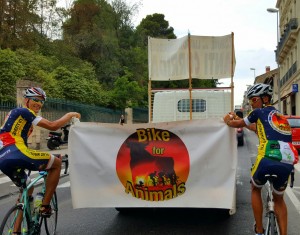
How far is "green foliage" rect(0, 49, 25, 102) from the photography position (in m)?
23.1

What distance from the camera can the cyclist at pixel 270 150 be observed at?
4336mm

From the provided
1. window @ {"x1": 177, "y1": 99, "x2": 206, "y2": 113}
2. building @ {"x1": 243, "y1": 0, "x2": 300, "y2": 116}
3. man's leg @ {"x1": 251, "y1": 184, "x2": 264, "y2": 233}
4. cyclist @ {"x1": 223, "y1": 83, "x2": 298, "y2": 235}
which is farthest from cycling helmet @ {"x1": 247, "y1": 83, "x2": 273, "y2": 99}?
building @ {"x1": 243, "y1": 0, "x2": 300, "y2": 116}

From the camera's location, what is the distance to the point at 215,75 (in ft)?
29.6

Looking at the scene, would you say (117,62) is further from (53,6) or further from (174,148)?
(174,148)

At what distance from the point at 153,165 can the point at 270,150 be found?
4.74 feet

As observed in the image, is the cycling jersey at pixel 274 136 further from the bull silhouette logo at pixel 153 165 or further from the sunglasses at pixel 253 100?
the bull silhouette logo at pixel 153 165

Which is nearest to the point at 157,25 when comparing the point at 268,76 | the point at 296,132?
the point at 268,76

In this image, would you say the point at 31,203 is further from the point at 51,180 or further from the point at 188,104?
the point at 188,104

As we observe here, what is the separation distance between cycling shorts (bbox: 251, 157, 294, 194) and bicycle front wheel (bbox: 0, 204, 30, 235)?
95.6 inches

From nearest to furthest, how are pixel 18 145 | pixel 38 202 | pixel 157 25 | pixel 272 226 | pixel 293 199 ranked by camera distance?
pixel 272 226, pixel 18 145, pixel 38 202, pixel 293 199, pixel 157 25

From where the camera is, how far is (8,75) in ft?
78.1

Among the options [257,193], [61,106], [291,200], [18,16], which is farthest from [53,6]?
[257,193]

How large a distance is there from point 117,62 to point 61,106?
70.2 ft

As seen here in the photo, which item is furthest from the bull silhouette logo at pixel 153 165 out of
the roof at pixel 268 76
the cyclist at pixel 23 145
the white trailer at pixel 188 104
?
the roof at pixel 268 76
